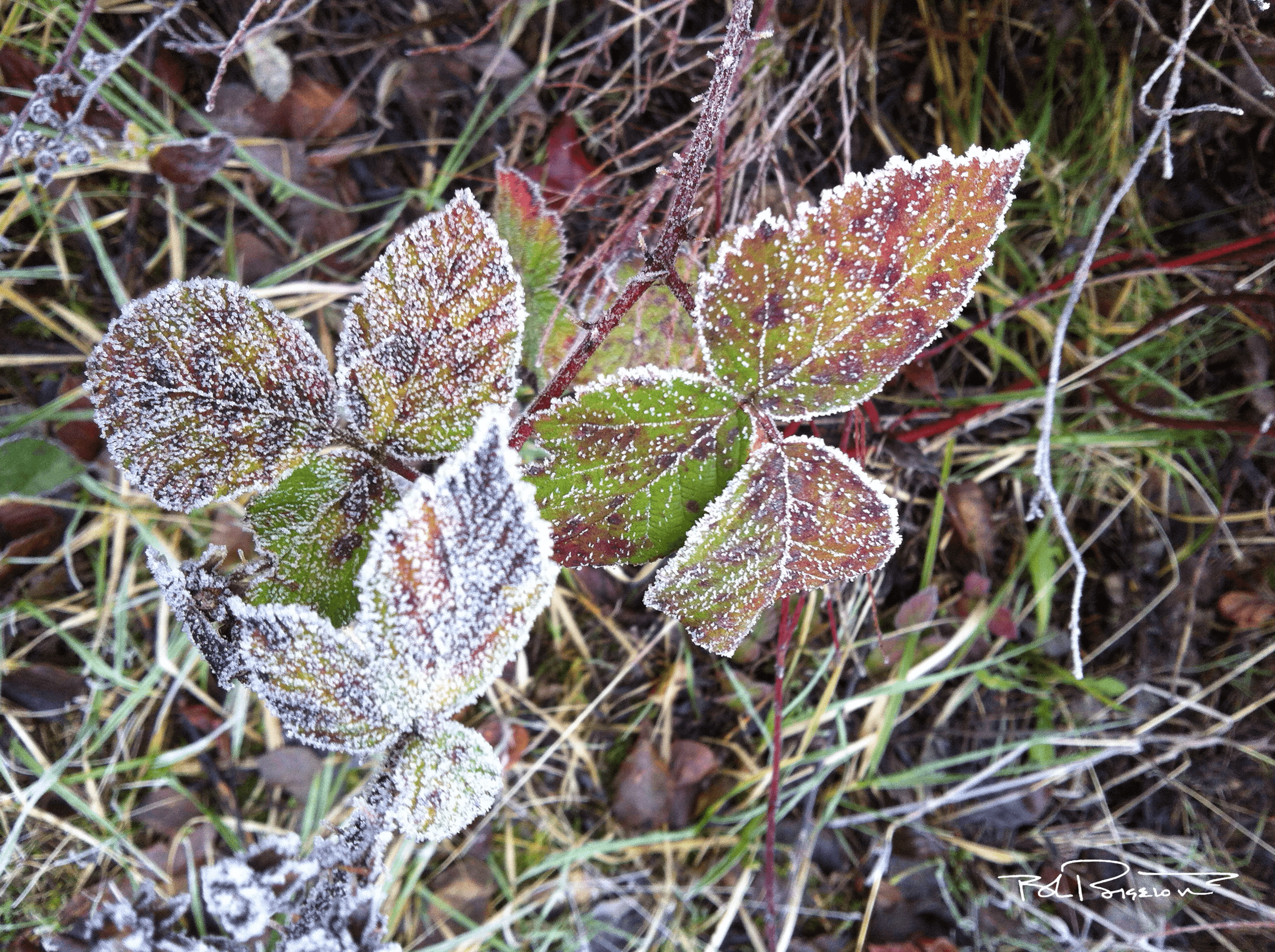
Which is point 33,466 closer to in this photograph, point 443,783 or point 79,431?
point 79,431

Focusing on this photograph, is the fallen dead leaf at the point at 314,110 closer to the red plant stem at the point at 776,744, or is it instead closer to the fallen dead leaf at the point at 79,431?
the fallen dead leaf at the point at 79,431

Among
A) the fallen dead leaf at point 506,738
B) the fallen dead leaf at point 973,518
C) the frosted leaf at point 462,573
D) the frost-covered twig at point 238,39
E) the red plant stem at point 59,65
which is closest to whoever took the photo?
the frosted leaf at point 462,573

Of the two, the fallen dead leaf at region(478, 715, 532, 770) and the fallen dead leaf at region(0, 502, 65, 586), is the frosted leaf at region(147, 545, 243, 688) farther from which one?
the fallen dead leaf at region(0, 502, 65, 586)

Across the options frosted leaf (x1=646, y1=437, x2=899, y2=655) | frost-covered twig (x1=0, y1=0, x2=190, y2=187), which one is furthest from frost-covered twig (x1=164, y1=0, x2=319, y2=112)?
frosted leaf (x1=646, y1=437, x2=899, y2=655)

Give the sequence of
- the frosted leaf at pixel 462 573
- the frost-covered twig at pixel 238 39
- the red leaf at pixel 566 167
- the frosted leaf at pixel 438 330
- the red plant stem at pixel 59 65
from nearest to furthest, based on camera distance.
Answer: the frosted leaf at pixel 462 573, the frosted leaf at pixel 438 330, the frost-covered twig at pixel 238 39, the red plant stem at pixel 59 65, the red leaf at pixel 566 167

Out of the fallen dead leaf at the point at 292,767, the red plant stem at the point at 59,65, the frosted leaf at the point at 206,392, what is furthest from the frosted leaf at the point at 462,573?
the fallen dead leaf at the point at 292,767

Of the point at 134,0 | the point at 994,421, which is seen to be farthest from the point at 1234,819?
the point at 134,0
